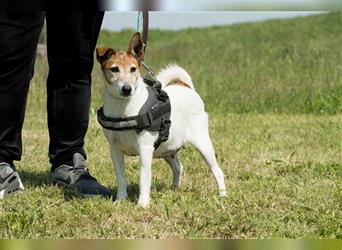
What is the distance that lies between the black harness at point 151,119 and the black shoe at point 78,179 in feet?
1.66

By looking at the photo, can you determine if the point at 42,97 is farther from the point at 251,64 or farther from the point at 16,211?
the point at 16,211

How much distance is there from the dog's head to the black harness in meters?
0.14

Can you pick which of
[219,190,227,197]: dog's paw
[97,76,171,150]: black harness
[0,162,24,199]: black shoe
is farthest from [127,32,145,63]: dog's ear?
[0,162,24,199]: black shoe

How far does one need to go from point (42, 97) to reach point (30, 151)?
4386 mm

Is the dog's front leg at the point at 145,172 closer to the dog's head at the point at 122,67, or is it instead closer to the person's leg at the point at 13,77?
the dog's head at the point at 122,67

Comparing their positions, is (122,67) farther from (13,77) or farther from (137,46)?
(13,77)

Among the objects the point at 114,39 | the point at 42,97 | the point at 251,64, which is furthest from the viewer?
the point at 114,39

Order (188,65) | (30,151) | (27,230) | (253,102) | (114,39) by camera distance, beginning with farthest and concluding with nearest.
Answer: (114,39), (188,65), (253,102), (30,151), (27,230)

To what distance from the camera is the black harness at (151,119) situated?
12.3ft

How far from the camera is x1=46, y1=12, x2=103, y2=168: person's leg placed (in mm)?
4113

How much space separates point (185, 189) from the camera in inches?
172

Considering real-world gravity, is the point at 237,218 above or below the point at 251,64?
below

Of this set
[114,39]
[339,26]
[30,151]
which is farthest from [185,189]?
[114,39]

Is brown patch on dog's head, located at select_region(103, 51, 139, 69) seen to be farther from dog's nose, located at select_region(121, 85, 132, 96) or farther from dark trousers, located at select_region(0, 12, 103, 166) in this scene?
dark trousers, located at select_region(0, 12, 103, 166)
